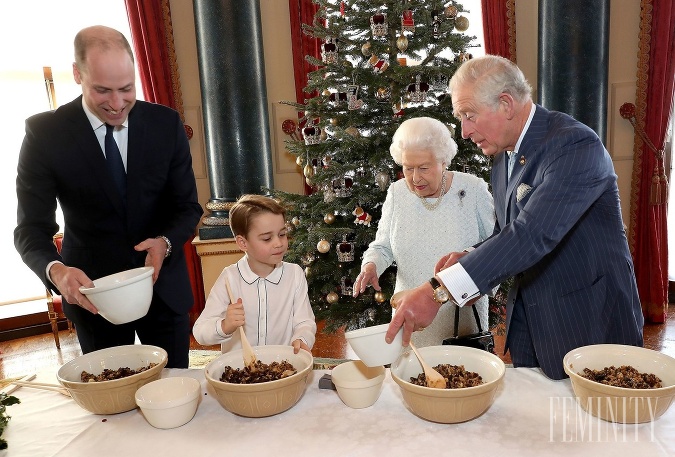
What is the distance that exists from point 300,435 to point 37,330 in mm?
4717

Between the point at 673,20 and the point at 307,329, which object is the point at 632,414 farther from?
the point at 673,20

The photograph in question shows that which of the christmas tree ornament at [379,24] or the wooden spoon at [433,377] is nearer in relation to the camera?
the wooden spoon at [433,377]

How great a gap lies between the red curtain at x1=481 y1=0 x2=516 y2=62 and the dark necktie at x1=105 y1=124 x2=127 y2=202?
397cm

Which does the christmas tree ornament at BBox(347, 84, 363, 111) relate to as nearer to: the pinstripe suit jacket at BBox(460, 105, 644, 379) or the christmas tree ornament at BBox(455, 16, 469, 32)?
the christmas tree ornament at BBox(455, 16, 469, 32)

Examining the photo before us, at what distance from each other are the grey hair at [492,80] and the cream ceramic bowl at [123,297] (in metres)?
1.10

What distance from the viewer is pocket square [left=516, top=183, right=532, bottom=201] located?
1700 millimetres

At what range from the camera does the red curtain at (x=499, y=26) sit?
16.6 ft

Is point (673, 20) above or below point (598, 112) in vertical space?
above

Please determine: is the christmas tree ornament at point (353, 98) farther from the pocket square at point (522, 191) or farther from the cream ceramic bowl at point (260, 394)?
the cream ceramic bowl at point (260, 394)

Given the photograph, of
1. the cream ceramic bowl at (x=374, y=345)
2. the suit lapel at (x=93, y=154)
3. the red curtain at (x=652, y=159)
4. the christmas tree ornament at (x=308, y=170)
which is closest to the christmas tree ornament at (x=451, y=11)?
the christmas tree ornament at (x=308, y=170)

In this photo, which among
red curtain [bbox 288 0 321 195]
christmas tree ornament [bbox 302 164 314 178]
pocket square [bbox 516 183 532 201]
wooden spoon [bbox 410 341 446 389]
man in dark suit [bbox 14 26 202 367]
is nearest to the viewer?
wooden spoon [bbox 410 341 446 389]

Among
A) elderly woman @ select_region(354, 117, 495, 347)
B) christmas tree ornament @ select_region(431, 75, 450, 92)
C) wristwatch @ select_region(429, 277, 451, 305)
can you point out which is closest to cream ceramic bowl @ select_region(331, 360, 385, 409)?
wristwatch @ select_region(429, 277, 451, 305)

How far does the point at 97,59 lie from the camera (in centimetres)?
173

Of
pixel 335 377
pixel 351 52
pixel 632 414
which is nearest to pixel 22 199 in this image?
pixel 335 377
